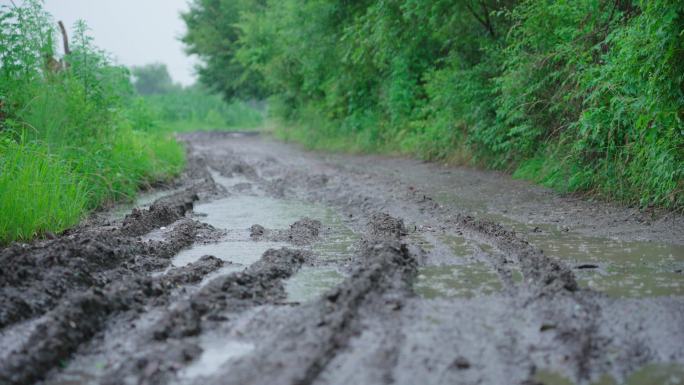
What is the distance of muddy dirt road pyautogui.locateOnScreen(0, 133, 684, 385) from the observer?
10.4ft

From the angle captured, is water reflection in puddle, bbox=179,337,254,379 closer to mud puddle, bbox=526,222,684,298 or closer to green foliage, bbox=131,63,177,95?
mud puddle, bbox=526,222,684,298

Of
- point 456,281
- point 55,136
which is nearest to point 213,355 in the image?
point 456,281

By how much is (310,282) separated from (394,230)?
1.94 metres

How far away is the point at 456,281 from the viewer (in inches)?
190

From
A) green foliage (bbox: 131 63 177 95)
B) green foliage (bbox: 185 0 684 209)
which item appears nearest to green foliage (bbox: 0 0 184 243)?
green foliage (bbox: 185 0 684 209)

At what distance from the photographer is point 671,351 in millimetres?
3367

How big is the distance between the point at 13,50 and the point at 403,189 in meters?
5.64

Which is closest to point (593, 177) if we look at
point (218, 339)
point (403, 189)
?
point (403, 189)

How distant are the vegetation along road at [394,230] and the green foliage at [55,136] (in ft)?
0.12

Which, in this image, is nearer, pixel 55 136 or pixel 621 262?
pixel 621 262

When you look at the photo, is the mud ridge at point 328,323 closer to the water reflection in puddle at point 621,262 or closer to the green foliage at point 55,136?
the water reflection in puddle at point 621,262

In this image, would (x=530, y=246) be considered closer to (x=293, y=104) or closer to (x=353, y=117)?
(x=353, y=117)

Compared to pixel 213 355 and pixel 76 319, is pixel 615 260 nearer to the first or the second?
pixel 213 355

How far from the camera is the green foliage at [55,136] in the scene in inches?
250
